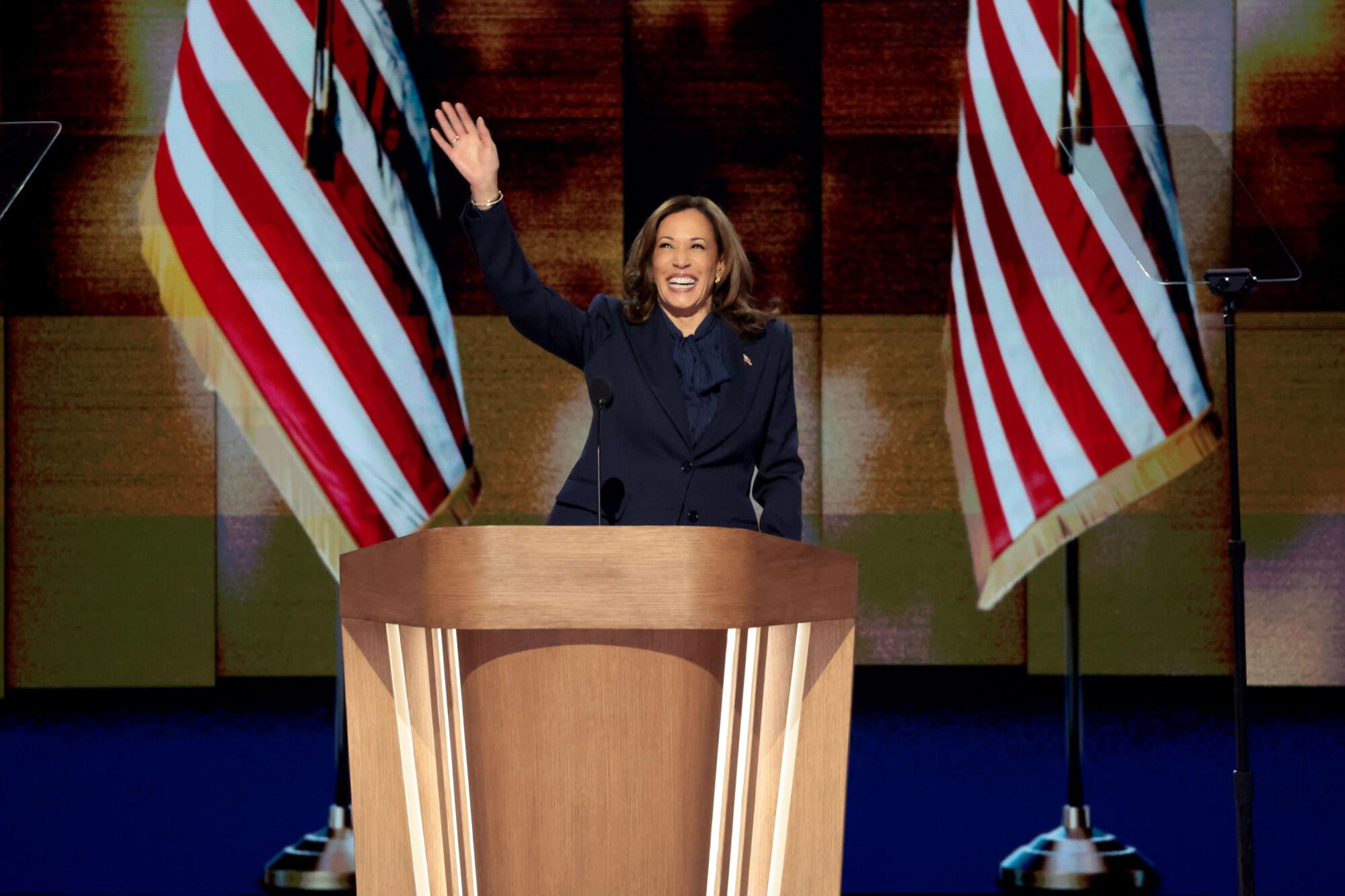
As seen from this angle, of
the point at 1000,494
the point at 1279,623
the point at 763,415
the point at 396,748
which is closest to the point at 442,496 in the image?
the point at 1000,494

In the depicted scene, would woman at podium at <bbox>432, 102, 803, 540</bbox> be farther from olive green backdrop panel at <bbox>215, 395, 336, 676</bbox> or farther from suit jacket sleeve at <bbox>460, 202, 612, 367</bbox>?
olive green backdrop panel at <bbox>215, 395, 336, 676</bbox>

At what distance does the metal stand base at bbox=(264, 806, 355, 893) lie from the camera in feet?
9.60

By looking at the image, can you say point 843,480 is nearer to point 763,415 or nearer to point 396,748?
point 763,415

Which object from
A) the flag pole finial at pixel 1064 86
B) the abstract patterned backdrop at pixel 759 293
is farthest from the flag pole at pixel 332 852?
the flag pole finial at pixel 1064 86

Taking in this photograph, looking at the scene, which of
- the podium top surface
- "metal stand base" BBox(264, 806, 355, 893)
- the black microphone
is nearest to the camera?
the podium top surface

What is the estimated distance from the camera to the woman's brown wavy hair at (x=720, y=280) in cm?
228

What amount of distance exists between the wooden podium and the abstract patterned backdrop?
7.00 ft

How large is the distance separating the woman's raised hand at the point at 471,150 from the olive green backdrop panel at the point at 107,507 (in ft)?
6.73

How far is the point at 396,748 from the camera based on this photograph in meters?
1.83

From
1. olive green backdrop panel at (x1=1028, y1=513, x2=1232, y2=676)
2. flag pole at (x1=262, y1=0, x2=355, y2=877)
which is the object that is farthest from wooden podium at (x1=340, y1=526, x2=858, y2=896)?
olive green backdrop panel at (x1=1028, y1=513, x2=1232, y2=676)

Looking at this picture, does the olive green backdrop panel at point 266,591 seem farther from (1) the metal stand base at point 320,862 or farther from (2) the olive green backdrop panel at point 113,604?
(1) the metal stand base at point 320,862

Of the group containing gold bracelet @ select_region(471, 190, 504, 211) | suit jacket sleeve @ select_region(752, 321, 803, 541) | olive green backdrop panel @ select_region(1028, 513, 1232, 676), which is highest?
gold bracelet @ select_region(471, 190, 504, 211)

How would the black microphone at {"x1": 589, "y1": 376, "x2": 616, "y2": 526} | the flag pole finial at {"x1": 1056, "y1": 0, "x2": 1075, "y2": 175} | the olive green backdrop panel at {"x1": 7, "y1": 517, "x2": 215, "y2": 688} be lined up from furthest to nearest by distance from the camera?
the olive green backdrop panel at {"x1": 7, "y1": 517, "x2": 215, "y2": 688}, the flag pole finial at {"x1": 1056, "y1": 0, "x2": 1075, "y2": 175}, the black microphone at {"x1": 589, "y1": 376, "x2": 616, "y2": 526}

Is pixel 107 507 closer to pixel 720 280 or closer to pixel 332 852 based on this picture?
pixel 332 852
